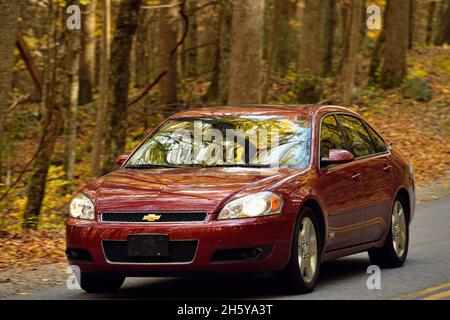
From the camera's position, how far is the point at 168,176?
869 cm

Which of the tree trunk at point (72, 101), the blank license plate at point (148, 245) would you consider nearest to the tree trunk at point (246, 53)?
the tree trunk at point (72, 101)

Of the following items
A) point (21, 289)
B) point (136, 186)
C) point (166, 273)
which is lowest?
point (21, 289)

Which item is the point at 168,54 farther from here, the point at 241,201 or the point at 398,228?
the point at 241,201

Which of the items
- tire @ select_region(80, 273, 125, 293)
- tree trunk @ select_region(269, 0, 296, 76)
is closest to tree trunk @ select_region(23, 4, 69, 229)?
tire @ select_region(80, 273, 125, 293)

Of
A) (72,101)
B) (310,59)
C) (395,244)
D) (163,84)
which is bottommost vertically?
(163,84)

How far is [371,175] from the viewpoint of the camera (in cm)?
1016

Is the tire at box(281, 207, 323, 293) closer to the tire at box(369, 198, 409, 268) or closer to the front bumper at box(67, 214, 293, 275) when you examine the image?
the front bumper at box(67, 214, 293, 275)

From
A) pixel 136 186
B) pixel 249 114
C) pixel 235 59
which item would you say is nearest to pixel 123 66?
pixel 235 59

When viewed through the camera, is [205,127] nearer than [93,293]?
No

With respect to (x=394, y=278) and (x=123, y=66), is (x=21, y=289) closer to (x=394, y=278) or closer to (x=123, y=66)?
(x=394, y=278)

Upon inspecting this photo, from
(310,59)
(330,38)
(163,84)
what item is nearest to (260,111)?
(310,59)

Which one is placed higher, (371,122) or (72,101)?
(72,101)

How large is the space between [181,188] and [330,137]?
6.90 feet

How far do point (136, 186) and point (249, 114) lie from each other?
1691 mm
